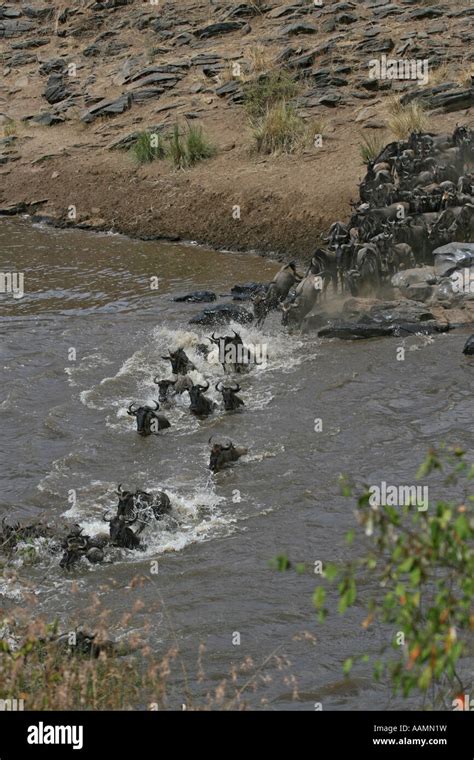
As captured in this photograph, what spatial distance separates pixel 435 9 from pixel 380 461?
1773 cm

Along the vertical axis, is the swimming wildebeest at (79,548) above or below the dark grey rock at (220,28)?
below

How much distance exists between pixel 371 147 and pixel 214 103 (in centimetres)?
558

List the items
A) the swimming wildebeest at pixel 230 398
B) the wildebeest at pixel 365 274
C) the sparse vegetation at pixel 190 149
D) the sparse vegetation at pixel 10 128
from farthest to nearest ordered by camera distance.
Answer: the sparse vegetation at pixel 10 128 → the sparse vegetation at pixel 190 149 → the wildebeest at pixel 365 274 → the swimming wildebeest at pixel 230 398

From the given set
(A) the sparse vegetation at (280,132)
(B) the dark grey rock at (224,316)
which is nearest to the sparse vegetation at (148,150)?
(A) the sparse vegetation at (280,132)

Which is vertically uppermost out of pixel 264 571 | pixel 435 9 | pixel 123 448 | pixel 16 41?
pixel 16 41

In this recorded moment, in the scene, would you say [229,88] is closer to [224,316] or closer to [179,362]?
[224,316]

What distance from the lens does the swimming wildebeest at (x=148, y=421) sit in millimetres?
10977

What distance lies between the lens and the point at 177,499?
9.47 m

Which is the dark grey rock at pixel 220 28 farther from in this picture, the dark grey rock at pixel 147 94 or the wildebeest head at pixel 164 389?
the wildebeest head at pixel 164 389

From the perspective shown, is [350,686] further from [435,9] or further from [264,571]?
[435,9]

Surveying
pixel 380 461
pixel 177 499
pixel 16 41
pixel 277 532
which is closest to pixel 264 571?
pixel 277 532

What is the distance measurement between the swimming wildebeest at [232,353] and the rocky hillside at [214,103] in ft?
18.1

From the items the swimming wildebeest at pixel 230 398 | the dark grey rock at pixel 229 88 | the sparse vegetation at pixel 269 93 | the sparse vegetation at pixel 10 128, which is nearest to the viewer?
the swimming wildebeest at pixel 230 398

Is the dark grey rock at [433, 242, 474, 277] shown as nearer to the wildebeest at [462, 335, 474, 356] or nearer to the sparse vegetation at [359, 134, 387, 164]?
the wildebeest at [462, 335, 474, 356]
